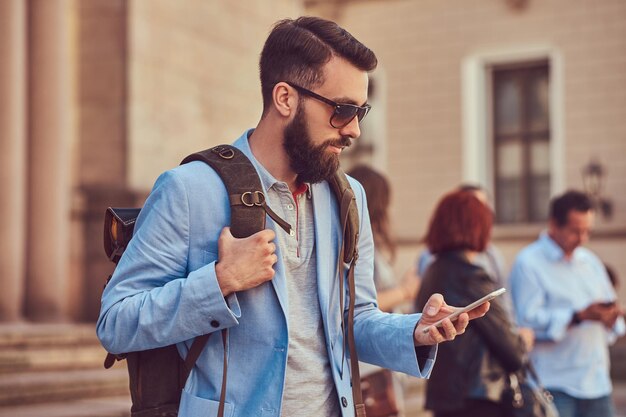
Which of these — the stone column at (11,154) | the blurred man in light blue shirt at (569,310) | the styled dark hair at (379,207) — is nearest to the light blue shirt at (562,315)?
Result: the blurred man in light blue shirt at (569,310)

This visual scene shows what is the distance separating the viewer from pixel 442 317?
3.01 meters

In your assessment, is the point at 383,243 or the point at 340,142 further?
the point at 383,243

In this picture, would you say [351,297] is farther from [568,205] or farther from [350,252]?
[568,205]

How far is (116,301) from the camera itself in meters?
2.96

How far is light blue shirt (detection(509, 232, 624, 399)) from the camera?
6625 mm

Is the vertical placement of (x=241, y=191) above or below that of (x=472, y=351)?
above

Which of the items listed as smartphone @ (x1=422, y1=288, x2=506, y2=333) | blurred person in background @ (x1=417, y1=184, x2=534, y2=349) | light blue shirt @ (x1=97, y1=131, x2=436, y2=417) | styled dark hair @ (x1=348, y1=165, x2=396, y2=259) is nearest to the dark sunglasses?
light blue shirt @ (x1=97, y1=131, x2=436, y2=417)

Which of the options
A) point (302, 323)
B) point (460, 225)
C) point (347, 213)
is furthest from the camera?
point (460, 225)

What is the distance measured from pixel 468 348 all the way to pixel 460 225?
0.62 meters

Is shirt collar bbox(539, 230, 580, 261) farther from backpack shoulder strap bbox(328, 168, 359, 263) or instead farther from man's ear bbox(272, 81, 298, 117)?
man's ear bbox(272, 81, 298, 117)

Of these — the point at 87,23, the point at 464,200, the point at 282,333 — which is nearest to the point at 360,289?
the point at 282,333

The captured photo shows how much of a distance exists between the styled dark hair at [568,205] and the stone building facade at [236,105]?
17.1 ft

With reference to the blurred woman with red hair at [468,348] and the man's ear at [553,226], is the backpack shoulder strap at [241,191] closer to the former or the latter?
the blurred woman with red hair at [468,348]

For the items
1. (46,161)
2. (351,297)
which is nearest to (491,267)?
(351,297)
